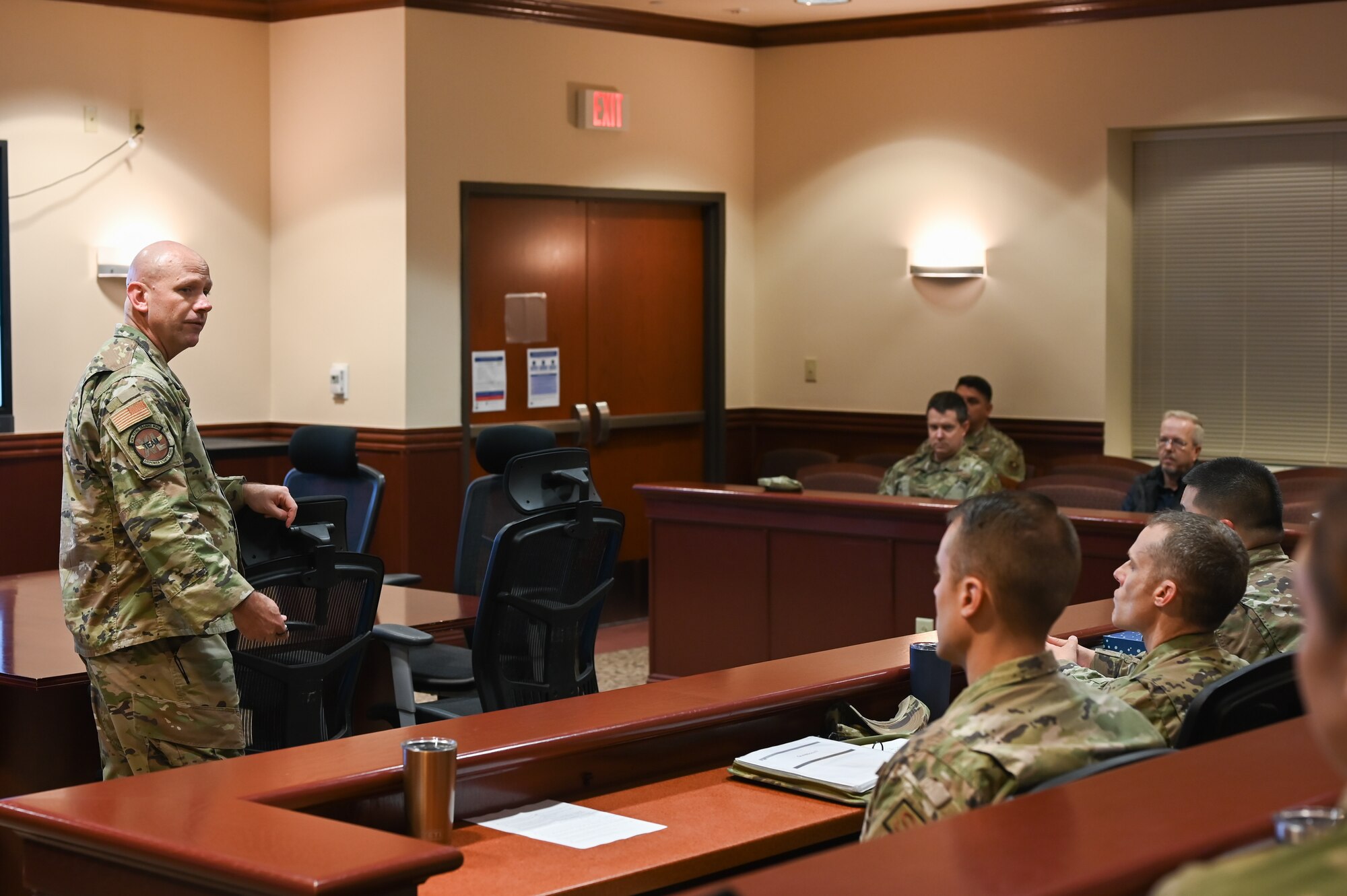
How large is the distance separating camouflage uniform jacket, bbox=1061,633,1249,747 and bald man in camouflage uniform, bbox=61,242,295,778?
1.75 meters

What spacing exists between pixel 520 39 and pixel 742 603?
3097 millimetres

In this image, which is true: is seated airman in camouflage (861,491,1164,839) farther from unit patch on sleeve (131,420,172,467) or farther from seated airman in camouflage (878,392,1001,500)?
seated airman in camouflage (878,392,1001,500)

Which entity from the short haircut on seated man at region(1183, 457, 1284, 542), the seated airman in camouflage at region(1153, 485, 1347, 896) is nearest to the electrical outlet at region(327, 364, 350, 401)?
the short haircut on seated man at region(1183, 457, 1284, 542)

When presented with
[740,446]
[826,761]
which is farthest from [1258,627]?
[740,446]

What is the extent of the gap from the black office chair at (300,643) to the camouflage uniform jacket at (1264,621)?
6.51ft

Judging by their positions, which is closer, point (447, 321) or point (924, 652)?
point (924, 652)

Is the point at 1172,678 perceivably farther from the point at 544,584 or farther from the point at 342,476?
the point at 342,476

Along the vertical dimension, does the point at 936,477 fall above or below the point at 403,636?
above

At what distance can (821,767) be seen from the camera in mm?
2824

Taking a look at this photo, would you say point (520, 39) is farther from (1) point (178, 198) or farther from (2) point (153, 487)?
(2) point (153, 487)

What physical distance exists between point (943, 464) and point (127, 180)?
3.90 meters

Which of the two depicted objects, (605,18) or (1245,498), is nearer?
(1245,498)

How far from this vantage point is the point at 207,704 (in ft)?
11.5

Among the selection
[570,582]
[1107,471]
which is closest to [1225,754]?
[570,582]
